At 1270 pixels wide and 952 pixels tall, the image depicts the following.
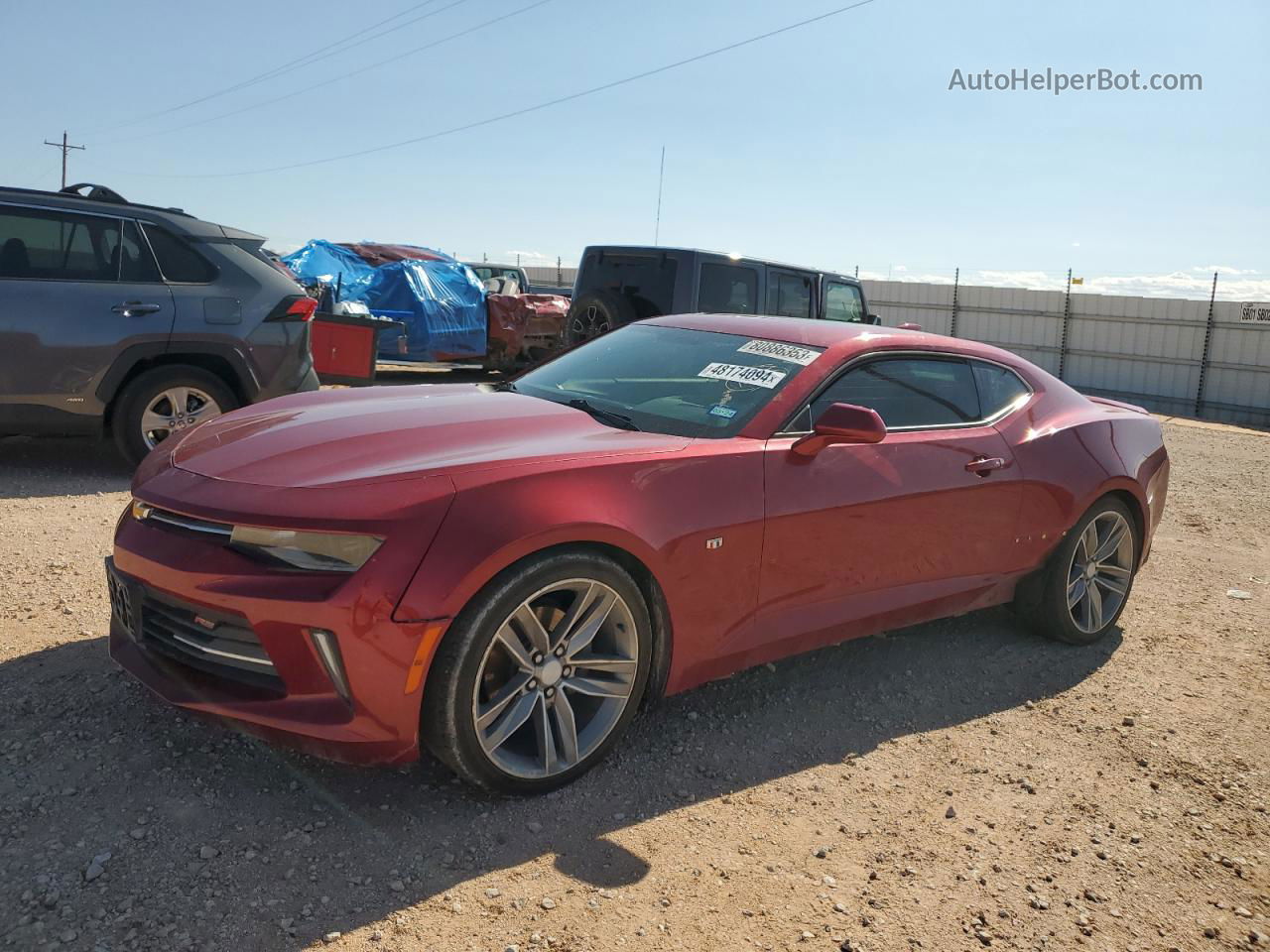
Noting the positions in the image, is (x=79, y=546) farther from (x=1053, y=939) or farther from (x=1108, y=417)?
(x=1108, y=417)

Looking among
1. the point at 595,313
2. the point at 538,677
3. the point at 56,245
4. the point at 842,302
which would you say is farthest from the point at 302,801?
the point at 842,302

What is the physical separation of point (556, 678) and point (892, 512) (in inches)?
59.1

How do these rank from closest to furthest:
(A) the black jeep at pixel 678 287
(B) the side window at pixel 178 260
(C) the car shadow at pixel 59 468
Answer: (C) the car shadow at pixel 59 468
(B) the side window at pixel 178 260
(A) the black jeep at pixel 678 287

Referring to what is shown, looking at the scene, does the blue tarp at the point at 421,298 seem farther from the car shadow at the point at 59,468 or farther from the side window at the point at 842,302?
the car shadow at the point at 59,468

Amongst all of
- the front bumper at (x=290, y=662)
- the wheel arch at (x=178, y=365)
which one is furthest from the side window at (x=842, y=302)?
the front bumper at (x=290, y=662)

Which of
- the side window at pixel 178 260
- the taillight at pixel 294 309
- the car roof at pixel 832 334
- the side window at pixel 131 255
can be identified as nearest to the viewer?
the car roof at pixel 832 334

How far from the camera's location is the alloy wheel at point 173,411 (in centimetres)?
652

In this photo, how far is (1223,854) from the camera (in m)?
3.12

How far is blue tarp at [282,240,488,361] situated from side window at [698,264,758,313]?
490 cm

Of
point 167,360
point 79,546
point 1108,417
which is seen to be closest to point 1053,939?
point 1108,417

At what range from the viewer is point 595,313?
9.50 meters

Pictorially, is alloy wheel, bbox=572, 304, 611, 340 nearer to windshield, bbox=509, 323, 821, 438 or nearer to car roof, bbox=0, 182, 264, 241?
car roof, bbox=0, 182, 264, 241

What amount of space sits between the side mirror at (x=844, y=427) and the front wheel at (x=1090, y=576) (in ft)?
5.16

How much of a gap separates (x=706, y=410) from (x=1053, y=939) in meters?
1.96
